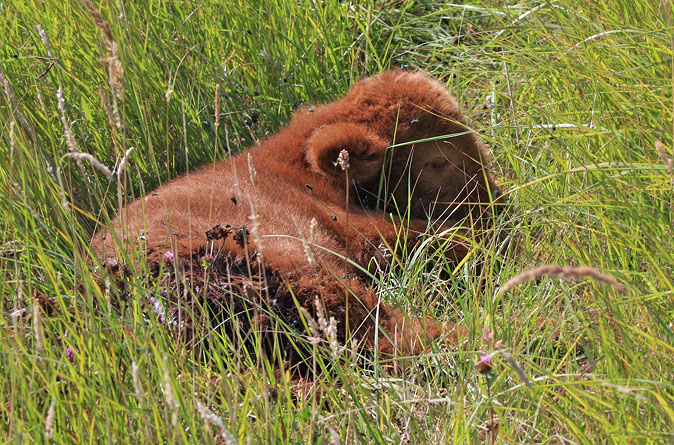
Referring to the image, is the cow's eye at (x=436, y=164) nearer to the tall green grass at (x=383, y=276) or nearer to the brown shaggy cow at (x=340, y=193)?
the brown shaggy cow at (x=340, y=193)

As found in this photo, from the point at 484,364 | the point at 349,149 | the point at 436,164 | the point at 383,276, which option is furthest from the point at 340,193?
the point at 484,364

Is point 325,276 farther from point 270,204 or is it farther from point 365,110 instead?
point 365,110

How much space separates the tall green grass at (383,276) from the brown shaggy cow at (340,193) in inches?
7.7

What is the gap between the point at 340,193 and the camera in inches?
168

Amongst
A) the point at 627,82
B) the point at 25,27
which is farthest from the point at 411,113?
the point at 25,27

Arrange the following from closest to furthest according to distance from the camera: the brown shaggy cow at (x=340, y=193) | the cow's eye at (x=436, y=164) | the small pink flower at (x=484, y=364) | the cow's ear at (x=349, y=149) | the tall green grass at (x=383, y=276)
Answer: the small pink flower at (x=484, y=364)
the tall green grass at (x=383, y=276)
the brown shaggy cow at (x=340, y=193)
the cow's ear at (x=349, y=149)
the cow's eye at (x=436, y=164)

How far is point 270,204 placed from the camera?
366cm

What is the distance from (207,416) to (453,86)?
13.3 ft

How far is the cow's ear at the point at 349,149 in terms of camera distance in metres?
4.08

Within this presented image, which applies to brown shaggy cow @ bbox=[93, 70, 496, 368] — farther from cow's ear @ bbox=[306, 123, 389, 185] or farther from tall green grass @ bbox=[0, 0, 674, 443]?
tall green grass @ bbox=[0, 0, 674, 443]

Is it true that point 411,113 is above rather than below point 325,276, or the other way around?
above

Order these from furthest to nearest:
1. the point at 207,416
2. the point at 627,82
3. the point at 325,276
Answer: the point at 627,82 → the point at 325,276 → the point at 207,416

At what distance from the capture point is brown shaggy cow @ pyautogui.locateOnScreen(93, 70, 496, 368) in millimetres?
3061

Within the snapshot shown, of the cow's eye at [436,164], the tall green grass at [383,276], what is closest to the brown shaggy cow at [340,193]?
the cow's eye at [436,164]
